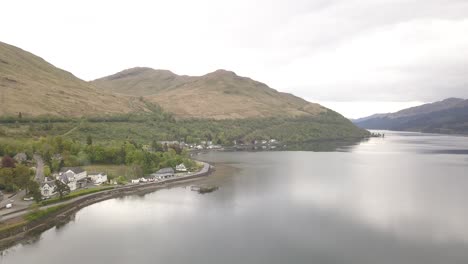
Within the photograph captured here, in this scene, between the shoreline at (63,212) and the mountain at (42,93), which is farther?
the mountain at (42,93)

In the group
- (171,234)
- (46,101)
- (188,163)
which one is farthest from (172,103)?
(171,234)

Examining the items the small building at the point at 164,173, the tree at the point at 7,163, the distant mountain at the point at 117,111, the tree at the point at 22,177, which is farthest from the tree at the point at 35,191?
the distant mountain at the point at 117,111

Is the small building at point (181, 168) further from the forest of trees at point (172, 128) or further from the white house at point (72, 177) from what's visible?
the forest of trees at point (172, 128)

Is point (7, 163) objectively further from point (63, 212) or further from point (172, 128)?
point (172, 128)

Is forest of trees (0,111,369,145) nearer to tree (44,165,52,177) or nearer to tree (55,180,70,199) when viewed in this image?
tree (44,165,52,177)

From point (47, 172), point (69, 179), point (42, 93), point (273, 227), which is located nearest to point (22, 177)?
point (69, 179)

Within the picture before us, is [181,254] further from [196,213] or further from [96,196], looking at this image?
[96,196]
